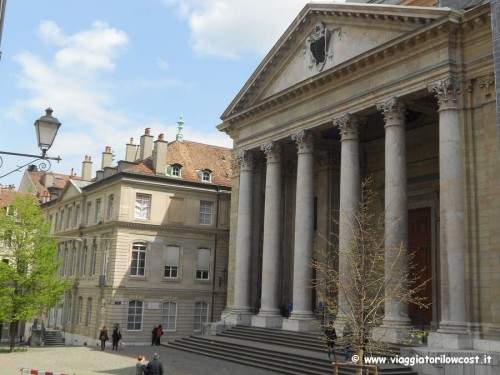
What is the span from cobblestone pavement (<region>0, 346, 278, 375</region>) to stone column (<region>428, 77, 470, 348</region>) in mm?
7604

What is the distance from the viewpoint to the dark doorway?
29.7 m

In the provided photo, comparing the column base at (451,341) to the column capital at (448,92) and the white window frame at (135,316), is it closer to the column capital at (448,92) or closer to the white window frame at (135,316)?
the column capital at (448,92)

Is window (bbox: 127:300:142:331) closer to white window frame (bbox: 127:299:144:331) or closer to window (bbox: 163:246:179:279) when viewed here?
white window frame (bbox: 127:299:144:331)

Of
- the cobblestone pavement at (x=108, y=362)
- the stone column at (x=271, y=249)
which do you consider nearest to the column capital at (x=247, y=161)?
the stone column at (x=271, y=249)

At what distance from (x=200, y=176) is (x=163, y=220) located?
495 cm

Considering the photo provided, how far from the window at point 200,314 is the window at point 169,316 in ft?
5.80

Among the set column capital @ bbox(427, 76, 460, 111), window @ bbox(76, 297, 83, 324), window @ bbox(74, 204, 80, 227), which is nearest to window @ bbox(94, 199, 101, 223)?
window @ bbox(74, 204, 80, 227)

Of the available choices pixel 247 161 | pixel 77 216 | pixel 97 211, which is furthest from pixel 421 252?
pixel 77 216

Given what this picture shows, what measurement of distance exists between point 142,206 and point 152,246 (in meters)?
3.04

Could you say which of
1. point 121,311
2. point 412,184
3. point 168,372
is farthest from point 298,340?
point 121,311

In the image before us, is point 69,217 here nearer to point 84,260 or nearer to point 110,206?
point 84,260

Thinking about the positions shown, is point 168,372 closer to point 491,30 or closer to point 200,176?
point 491,30

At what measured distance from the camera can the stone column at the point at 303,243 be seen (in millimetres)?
28938

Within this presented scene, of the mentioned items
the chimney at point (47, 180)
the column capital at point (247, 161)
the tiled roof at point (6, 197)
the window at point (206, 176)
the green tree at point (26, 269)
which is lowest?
the green tree at point (26, 269)
